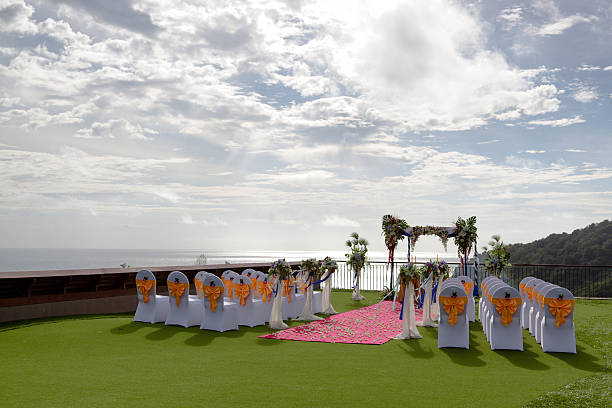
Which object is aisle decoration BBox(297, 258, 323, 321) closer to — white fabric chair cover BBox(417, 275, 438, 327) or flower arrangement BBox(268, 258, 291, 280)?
flower arrangement BBox(268, 258, 291, 280)

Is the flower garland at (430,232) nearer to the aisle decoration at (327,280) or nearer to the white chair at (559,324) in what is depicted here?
the aisle decoration at (327,280)

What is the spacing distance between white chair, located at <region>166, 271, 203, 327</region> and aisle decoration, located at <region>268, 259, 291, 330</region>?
1534 millimetres

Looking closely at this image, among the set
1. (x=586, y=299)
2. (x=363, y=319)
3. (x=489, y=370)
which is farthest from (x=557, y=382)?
(x=586, y=299)

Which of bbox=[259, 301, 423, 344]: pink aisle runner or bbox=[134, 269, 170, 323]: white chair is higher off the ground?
bbox=[134, 269, 170, 323]: white chair

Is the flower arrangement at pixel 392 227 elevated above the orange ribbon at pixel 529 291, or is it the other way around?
the flower arrangement at pixel 392 227

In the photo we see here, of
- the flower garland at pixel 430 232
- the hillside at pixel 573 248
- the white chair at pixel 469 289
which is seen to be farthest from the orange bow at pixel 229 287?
the hillside at pixel 573 248

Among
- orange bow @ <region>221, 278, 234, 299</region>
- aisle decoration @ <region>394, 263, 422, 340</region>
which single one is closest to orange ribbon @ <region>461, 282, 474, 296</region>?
aisle decoration @ <region>394, 263, 422, 340</region>

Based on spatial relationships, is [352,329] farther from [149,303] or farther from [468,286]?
[149,303]

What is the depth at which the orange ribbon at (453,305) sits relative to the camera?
8.27 meters

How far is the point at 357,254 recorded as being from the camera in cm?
1680

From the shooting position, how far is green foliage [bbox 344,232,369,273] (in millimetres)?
16766

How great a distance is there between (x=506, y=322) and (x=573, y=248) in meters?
41.5

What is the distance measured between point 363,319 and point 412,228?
21.4 feet

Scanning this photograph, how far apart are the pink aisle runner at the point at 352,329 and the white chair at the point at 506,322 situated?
6.32 ft
